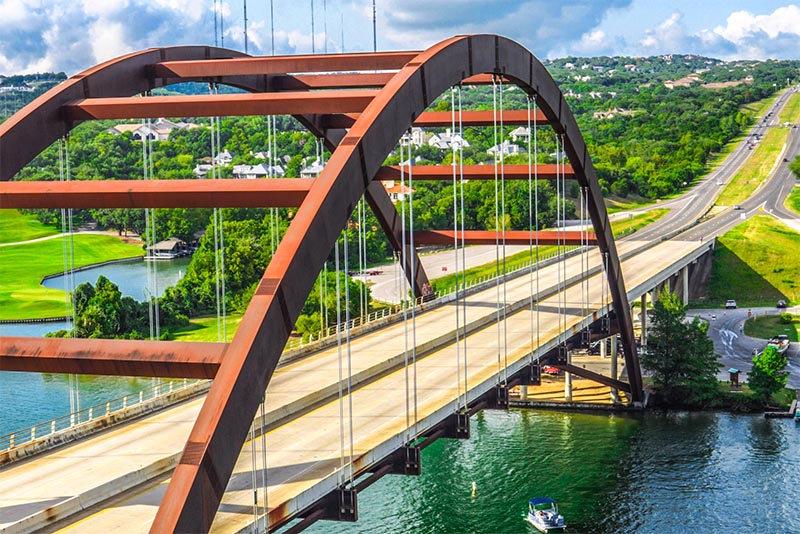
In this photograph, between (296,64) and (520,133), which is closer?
(296,64)

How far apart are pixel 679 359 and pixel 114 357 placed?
135ft

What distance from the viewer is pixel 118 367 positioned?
1789 cm

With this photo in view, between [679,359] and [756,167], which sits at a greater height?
[756,167]

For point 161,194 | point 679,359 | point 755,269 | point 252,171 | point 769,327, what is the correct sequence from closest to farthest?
point 161,194, point 679,359, point 769,327, point 755,269, point 252,171

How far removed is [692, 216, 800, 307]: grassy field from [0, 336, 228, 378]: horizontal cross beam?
2587 inches

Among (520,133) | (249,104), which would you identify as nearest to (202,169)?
(520,133)

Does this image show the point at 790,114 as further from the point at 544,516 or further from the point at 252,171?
the point at 544,516

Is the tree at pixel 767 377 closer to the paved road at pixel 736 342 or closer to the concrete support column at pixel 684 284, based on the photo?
the paved road at pixel 736 342

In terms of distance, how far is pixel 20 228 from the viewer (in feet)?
376

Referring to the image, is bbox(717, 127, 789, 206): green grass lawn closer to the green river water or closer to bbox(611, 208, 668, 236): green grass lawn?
bbox(611, 208, 668, 236): green grass lawn

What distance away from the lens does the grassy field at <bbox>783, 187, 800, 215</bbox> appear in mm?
106850

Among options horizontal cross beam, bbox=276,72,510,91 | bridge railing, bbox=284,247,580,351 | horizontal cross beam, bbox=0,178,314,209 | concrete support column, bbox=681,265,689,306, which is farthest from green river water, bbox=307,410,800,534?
concrete support column, bbox=681,265,689,306

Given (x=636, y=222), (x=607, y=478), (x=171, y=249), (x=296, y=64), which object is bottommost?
→ (x=607, y=478)

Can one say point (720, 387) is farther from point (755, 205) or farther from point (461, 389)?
point (755, 205)
